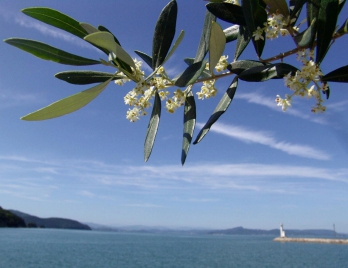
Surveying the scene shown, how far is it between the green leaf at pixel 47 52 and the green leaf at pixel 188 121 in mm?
375

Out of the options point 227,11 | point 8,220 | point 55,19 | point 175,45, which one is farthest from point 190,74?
point 8,220

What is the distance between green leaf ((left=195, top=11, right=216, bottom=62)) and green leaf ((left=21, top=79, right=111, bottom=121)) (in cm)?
35

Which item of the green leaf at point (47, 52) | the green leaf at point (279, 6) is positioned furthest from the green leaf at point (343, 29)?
the green leaf at point (47, 52)

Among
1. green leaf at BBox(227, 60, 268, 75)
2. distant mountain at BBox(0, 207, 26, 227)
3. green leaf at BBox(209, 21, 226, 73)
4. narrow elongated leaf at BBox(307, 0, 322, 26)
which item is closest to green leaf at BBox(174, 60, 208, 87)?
green leaf at BBox(209, 21, 226, 73)

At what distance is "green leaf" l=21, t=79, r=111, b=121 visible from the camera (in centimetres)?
95

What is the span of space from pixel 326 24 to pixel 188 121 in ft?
1.86

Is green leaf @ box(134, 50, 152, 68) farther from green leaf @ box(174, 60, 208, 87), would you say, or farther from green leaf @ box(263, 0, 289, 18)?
green leaf @ box(263, 0, 289, 18)

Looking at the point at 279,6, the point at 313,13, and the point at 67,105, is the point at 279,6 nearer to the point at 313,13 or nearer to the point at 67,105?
the point at 313,13

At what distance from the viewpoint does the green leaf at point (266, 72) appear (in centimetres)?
102

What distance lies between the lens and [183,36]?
3.59 ft

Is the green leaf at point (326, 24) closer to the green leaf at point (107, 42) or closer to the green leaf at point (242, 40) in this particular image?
the green leaf at point (242, 40)

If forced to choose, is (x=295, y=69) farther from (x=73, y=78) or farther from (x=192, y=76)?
(x=73, y=78)

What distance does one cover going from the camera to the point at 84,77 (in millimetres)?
1188

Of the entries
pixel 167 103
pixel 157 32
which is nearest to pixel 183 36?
pixel 157 32
